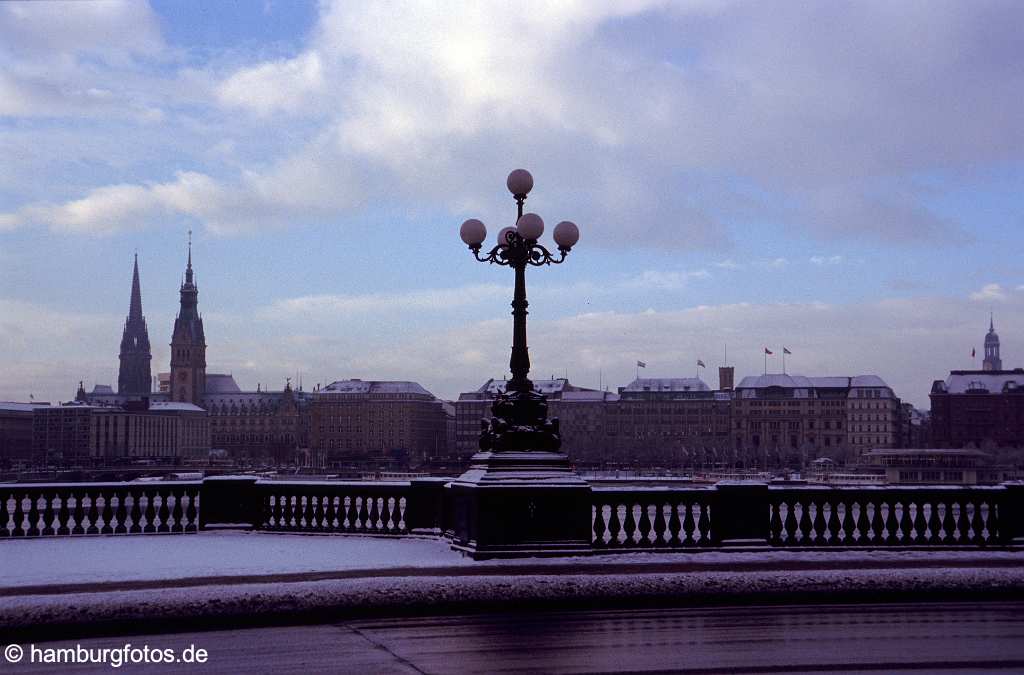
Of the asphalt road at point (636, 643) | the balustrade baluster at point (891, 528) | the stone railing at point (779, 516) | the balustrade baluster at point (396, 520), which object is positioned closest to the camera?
the asphalt road at point (636, 643)

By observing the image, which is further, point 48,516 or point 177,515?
point 177,515

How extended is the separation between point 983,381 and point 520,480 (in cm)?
18873

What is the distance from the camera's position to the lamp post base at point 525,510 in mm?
17328

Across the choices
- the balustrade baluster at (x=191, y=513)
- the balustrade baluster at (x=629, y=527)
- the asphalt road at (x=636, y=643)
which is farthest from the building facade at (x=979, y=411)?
the asphalt road at (x=636, y=643)

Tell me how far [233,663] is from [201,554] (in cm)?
706

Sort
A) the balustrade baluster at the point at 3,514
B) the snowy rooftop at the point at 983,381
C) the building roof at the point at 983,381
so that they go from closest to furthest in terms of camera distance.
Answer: the balustrade baluster at the point at 3,514 → the snowy rooftop at the point at 983,381 → the building roof at the point at 983,381

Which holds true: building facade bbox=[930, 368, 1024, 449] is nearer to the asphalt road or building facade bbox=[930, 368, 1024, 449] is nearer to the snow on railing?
the snow on railing

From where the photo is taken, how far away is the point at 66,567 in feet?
52.7

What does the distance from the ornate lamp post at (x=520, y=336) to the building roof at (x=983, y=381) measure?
18347cm

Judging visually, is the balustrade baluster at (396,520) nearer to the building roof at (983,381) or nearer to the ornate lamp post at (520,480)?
the ornate lamp post at (520,480)

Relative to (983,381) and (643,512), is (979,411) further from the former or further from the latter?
(643,512)

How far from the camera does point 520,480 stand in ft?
57.9

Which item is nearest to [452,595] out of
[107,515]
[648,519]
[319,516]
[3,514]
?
[648,519]

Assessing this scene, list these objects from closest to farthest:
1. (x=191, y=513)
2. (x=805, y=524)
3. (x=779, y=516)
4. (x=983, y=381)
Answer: (x=805, y=524), (x=779, y=516), (x=191, y=513), (x=983, y=381)
